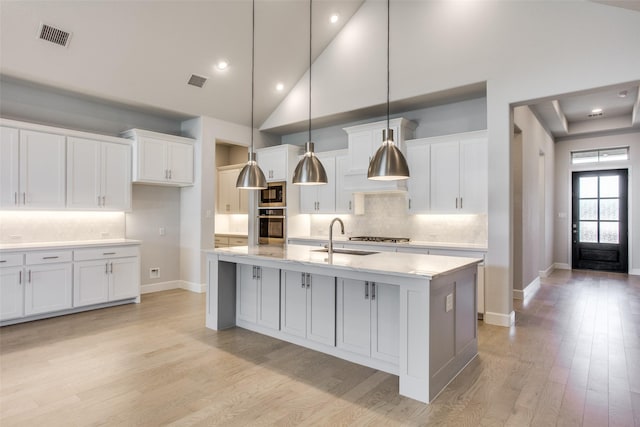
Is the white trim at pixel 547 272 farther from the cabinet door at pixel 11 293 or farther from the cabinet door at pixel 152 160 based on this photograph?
the cabinet door at pixel 11 293

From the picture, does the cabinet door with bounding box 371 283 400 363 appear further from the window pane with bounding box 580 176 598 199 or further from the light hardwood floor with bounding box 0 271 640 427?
the window pane with bounding box 580 176 598 199

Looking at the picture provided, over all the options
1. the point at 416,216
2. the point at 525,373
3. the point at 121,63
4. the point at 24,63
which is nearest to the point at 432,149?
the point at 416,216

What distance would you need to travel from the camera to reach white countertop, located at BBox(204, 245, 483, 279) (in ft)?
8.74

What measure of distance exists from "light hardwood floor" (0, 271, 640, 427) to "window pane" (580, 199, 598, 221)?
4.68 meters

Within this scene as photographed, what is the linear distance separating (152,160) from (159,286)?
2128mm

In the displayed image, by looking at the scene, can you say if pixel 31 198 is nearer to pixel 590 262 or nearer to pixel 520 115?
pixel 520 115

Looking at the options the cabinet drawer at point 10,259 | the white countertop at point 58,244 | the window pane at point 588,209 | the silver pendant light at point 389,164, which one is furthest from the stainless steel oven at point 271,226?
the window pane at point 588,209

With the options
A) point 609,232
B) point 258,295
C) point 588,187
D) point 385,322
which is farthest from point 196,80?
point 609,232

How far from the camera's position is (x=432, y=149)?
518 centimetres

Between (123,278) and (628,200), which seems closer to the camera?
(123,278)

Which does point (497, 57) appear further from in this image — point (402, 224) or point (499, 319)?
point (499, 319)

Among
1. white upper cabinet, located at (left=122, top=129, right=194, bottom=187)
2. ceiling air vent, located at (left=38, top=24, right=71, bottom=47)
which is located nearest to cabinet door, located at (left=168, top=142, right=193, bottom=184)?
white upper cabinet, located at (left=122, top=129, right=194, bottom=187)

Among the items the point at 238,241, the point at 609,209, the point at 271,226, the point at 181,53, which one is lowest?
the point at 238,241

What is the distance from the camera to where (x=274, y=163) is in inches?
267
